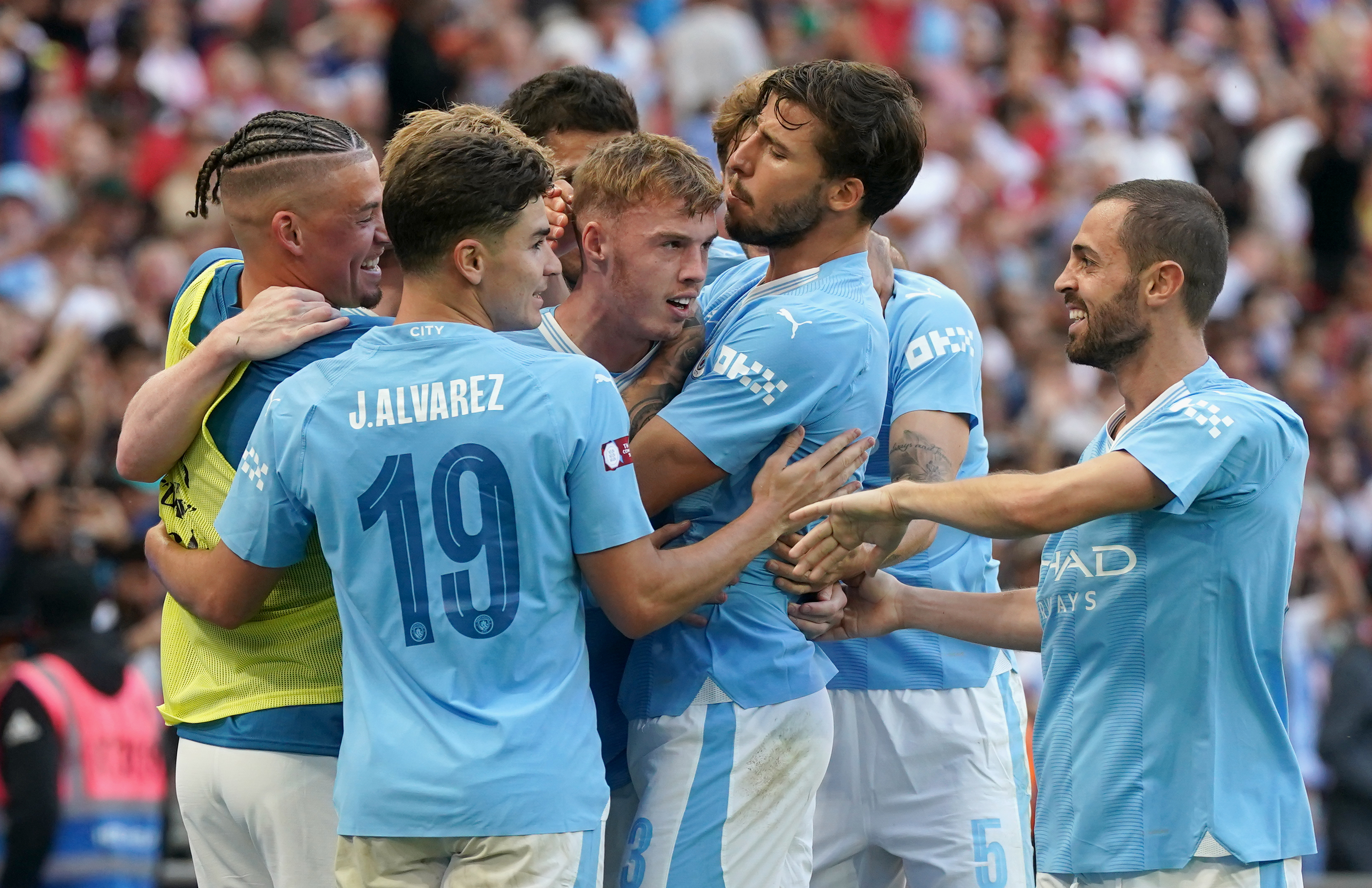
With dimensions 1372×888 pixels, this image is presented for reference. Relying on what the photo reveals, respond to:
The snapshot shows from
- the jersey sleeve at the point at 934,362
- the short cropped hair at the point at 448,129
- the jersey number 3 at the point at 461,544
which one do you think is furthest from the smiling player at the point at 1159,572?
the short cropped hair at the point at 448,129

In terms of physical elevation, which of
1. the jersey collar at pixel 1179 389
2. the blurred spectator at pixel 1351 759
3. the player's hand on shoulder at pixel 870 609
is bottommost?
the blurred spectator at pixel 1351 759

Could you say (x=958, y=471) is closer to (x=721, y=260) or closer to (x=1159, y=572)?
(x=1159, y=572)

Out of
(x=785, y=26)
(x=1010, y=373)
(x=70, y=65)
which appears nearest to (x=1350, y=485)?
(x=1010, y=373)

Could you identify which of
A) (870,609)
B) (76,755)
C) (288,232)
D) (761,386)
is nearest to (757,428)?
(761,386)

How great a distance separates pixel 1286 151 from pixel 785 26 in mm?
5081

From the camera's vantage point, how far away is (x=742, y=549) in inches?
160

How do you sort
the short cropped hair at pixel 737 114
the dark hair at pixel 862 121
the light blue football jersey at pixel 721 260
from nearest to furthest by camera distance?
the dark hair at pixel 862 121, the short cropped hair at pixel 737 114, the light blue football jersey at pixel 721 260

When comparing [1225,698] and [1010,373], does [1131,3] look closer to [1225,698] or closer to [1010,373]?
[1010,373]

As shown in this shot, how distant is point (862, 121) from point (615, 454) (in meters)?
1.34

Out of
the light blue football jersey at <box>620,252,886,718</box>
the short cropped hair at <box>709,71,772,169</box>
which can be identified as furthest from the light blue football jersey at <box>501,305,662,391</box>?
the short cropped hair at <box>709,71,772,169</box>

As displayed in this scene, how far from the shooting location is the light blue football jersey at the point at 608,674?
4.50m

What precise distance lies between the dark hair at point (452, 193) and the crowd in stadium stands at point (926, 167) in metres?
4.55

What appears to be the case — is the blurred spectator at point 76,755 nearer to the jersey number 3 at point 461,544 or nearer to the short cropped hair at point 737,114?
the short cropped hair at point 737,114

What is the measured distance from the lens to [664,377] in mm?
4520
